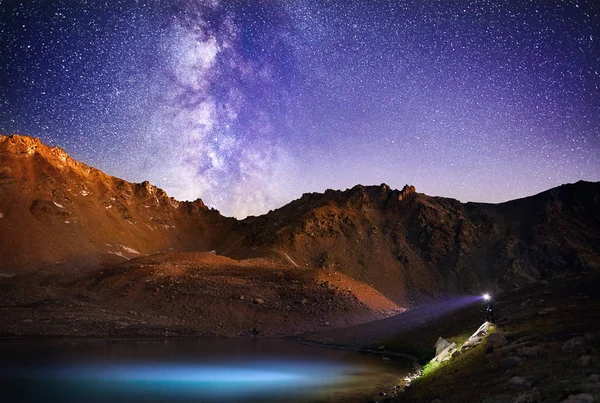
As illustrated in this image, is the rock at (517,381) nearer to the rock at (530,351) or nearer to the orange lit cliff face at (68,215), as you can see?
the rock at (530,351)

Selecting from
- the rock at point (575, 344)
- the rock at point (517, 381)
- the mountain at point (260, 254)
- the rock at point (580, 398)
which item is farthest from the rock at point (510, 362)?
the mountain at point (260, 254)

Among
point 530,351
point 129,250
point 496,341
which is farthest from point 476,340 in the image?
point 129,250

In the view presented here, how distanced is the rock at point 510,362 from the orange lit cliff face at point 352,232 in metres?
112

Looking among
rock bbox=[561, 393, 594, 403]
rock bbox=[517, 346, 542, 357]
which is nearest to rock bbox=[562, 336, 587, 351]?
rock bbox=[517, 346, 542, 357]

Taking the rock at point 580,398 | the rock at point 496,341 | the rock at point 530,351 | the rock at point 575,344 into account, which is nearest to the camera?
the rock at point 580,398

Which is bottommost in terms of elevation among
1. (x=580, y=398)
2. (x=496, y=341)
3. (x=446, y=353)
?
(x=446, y=353)

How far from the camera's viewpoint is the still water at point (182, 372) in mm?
28547

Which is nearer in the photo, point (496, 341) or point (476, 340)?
point (496, 341)

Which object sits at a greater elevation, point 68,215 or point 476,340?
point 68,215

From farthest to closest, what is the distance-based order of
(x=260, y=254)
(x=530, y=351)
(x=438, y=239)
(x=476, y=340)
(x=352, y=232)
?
(x=438, y=239) < (x=352, y=232) < (x=260, y=254) < (x=476, y=340) < (x=530, y=351)

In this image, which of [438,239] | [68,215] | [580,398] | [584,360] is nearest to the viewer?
[580,398]

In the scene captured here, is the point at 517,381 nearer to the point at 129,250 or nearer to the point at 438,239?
the point at 129,250

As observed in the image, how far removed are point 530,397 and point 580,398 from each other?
1.99m

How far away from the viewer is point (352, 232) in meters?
165
